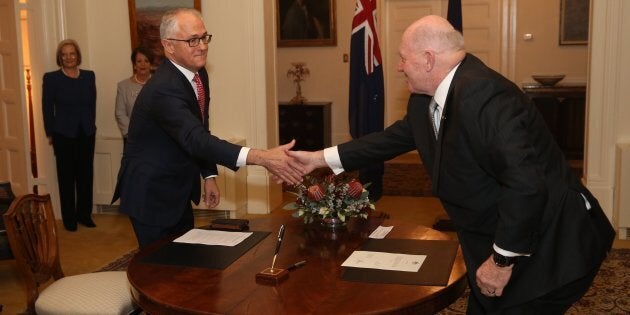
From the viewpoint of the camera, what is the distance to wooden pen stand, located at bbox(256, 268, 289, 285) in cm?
222

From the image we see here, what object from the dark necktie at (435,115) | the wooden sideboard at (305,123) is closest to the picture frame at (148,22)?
the wooden sideboard at (305,123)

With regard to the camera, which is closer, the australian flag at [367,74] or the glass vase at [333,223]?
the glass vase at [333,223]

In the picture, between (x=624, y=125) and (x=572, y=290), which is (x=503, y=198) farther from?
(x=624, y=125)

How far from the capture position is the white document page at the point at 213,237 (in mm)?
2707

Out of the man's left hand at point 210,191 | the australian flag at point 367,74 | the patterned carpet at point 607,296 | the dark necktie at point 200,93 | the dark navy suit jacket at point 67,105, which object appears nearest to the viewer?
the dark necktie at point 200,93

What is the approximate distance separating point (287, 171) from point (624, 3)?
375 cm

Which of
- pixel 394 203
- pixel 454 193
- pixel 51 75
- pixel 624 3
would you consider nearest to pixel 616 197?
pixel 624 3

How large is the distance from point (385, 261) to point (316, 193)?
56 cm

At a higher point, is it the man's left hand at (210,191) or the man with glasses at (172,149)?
the man with glasses at (172,149)

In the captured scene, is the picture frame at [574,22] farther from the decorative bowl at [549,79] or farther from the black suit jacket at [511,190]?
the black suit jacket at [511,190]

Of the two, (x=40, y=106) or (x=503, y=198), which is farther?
(x=40, y=106)

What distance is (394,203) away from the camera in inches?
277

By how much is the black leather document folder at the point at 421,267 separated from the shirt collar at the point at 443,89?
0.51m

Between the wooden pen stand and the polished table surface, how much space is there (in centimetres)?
2
